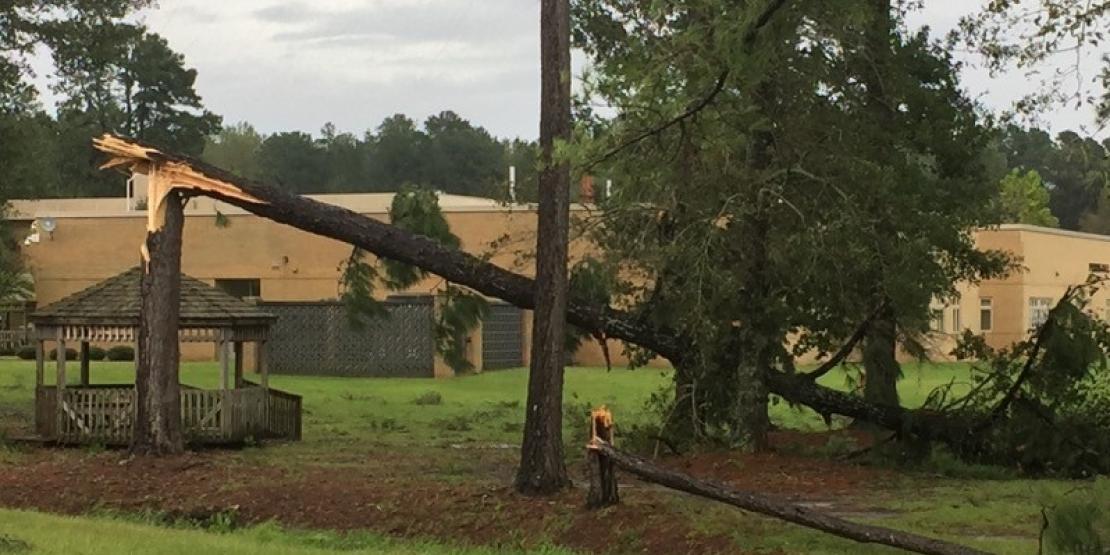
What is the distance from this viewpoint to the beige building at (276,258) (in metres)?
51.8

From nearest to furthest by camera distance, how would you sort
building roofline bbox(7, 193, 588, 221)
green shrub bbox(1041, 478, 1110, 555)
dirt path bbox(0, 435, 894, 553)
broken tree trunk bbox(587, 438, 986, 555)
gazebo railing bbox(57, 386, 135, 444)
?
green shrub bbox(1041, 478, 1110, 555), broken tree trunk bbox(587, 438, 986, 555), dirt path bbox(0, 435, 894, 553), gazebo railing bbox(57, 386, 135, 444), building roofline bbox(7, 193, 588, 221)

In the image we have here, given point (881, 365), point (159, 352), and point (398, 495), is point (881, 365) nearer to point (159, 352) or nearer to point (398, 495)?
point (398, 495)

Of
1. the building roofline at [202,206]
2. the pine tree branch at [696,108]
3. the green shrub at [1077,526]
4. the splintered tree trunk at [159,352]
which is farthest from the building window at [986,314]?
the green shrub at [1077,526]

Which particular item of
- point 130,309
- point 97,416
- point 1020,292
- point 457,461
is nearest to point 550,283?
point 457,461

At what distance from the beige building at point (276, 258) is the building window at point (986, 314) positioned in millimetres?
37

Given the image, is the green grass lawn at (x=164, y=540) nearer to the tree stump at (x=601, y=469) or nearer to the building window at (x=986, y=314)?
the tree stump at (x=601, y=469)

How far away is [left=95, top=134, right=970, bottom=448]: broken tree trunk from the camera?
20.5m

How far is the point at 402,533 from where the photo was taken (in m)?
14.7

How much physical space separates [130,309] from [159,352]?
2.70m

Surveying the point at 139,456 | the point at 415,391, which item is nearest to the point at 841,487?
the point at 139,456

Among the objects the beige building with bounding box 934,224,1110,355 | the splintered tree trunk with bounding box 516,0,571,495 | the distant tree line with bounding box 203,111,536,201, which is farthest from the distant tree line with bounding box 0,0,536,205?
the splintered tree trunk with bounding box 516,0,571,495

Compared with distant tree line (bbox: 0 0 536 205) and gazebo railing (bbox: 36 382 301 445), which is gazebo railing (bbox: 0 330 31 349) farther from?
gazebo railing (bbox: 36 382 301 445)

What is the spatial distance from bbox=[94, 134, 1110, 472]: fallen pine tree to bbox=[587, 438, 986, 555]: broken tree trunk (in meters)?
6.52

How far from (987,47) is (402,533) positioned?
10.4m
